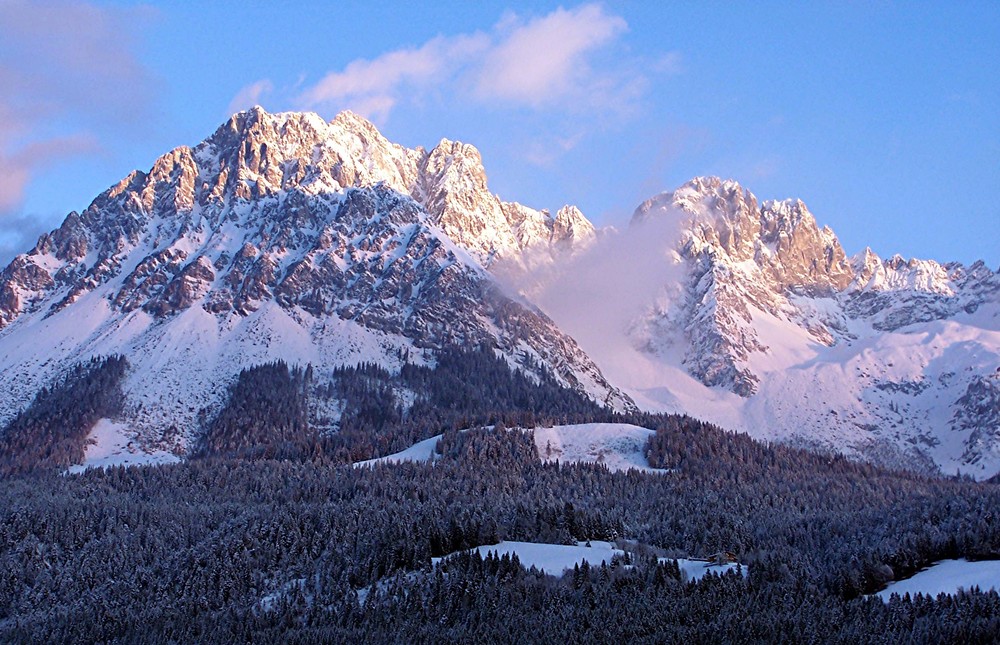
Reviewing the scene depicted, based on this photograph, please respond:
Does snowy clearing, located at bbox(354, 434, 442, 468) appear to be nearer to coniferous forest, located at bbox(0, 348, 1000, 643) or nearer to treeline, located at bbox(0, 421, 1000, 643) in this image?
coniferous forest, located at bbox(0, 348, 1000, 643)

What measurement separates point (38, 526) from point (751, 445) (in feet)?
402

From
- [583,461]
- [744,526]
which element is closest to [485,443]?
[583,461]

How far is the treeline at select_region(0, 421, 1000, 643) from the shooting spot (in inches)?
2394

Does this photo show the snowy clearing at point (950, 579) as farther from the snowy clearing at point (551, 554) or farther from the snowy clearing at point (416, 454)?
the snowy clearing at point (416, 454)

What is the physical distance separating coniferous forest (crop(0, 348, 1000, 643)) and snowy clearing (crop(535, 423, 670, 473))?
5.66 meters

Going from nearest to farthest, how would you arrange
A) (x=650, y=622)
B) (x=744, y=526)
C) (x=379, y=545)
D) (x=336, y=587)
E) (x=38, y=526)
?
(x=650, y=622), (x=336, y=587), (x=379, y=545), (x=744, y=526), (x=38, y=526)

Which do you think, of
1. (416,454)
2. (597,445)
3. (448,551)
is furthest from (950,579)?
(416,454)

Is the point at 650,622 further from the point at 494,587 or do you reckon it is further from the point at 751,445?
the point at 751,445

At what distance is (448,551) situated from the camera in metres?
84.7

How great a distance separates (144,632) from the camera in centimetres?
7412

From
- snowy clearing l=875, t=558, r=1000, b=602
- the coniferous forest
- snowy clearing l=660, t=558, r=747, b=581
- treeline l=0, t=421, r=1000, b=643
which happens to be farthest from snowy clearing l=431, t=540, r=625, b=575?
snowy clearing l=875, t=558, r=1000, b=602

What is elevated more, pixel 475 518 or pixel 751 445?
pixel 751 445

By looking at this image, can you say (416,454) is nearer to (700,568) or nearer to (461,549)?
(461,549)

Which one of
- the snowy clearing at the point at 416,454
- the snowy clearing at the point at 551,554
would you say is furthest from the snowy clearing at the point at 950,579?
the snowy clearing at the point at 416,454
